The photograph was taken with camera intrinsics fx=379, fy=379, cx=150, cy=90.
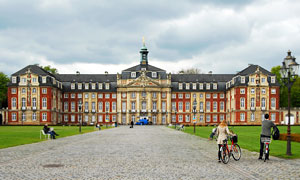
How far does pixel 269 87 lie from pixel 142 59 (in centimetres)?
3773

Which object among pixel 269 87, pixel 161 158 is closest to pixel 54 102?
pixel 269 87

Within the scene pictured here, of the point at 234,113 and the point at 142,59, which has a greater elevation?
the point at 142,59

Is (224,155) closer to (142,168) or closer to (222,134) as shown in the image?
(222,134)

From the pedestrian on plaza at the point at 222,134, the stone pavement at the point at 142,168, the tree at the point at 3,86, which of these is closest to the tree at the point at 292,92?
the tree at the point at 3,86

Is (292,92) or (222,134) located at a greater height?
(292,92)

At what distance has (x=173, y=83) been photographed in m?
103

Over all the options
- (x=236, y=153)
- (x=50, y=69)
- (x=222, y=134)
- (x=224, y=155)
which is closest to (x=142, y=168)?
(x=224, y=155)

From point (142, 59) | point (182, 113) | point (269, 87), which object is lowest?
point (182, 113)

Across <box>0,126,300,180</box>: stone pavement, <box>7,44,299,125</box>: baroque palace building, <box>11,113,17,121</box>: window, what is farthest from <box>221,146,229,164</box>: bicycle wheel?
<box>7,44,299,125</box>: baroque palace building

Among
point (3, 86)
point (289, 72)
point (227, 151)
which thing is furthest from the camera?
→ point (3, 86)

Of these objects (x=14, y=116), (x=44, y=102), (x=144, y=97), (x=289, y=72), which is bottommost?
(x=14, y=116)

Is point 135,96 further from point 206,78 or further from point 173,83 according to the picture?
point 206,78

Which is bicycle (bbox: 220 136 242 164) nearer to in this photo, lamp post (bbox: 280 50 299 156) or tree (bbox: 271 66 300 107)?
lamp post (bbox: 280 50 299 156)

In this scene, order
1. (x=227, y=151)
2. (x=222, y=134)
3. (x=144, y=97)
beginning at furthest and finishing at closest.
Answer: (x=144, y=97) → (x=227, y=151) → (x=222, y=134)
